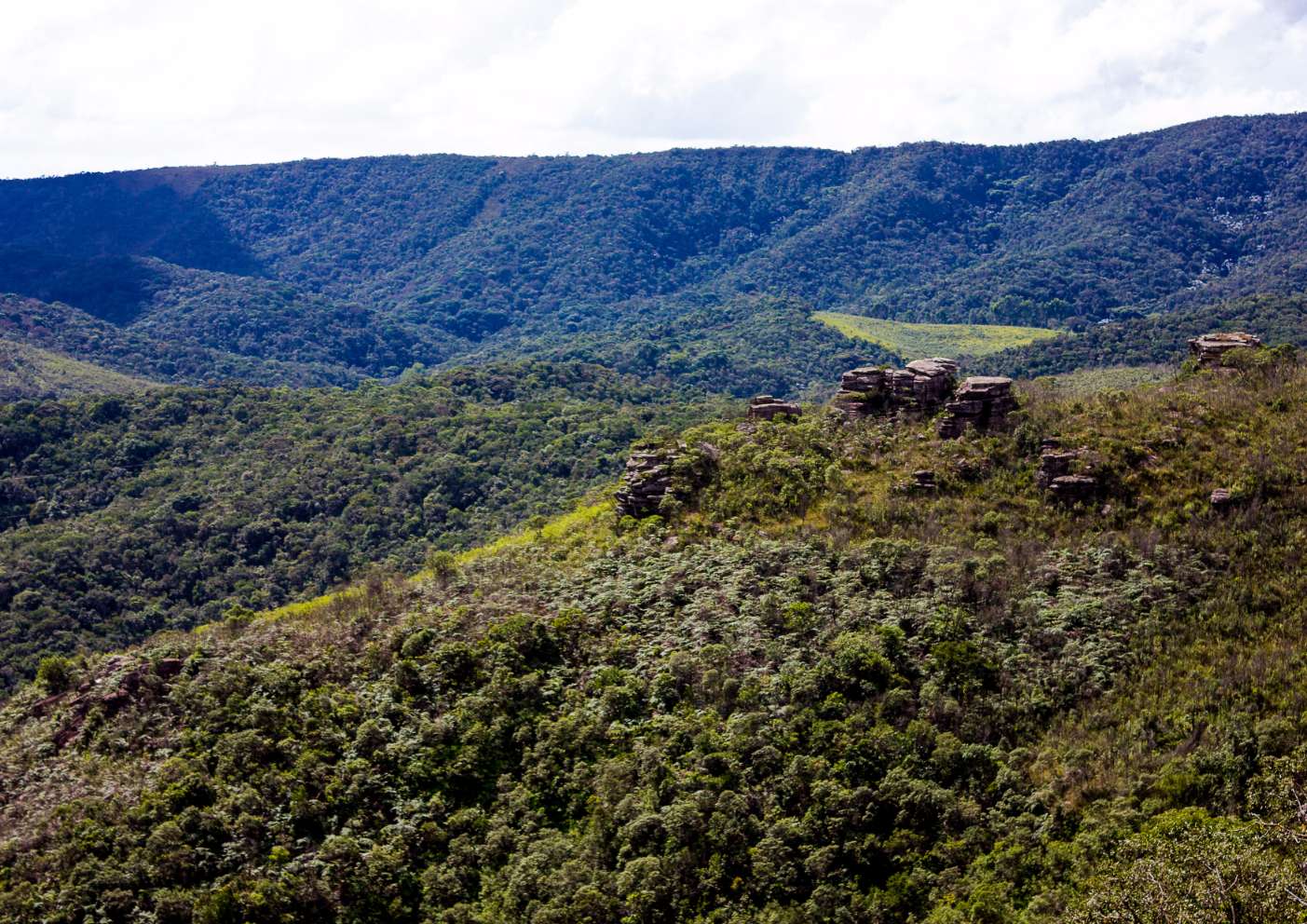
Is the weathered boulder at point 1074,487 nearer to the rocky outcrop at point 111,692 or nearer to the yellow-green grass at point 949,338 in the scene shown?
the rocky outcrop at point 111,692

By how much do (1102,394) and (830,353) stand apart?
438ft

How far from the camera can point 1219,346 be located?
52531mm

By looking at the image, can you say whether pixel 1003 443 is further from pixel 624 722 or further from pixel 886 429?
pixel 624 722

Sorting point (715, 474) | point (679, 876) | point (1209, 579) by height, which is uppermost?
point (715, 474)

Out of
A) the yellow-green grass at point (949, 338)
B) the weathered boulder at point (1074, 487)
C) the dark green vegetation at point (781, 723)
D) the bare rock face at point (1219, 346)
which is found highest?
the yellow-green grass at point (949, 338)

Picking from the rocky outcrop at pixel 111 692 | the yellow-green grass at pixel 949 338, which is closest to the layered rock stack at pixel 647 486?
the rocky outcrop at pixel 111 692

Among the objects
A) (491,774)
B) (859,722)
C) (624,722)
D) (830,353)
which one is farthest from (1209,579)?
(830,353)

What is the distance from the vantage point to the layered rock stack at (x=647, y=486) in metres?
51.2

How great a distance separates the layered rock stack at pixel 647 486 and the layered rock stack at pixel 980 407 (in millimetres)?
13097

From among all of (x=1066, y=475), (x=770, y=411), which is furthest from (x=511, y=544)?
(x=1066, y=475)

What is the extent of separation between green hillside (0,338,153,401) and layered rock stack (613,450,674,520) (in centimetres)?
11760

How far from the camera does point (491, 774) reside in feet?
125

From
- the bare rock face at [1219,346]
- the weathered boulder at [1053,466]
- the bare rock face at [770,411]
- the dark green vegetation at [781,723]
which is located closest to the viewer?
the dark green vegetation at [781,723]

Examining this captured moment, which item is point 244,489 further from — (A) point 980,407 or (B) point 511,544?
(A) point 980,407
